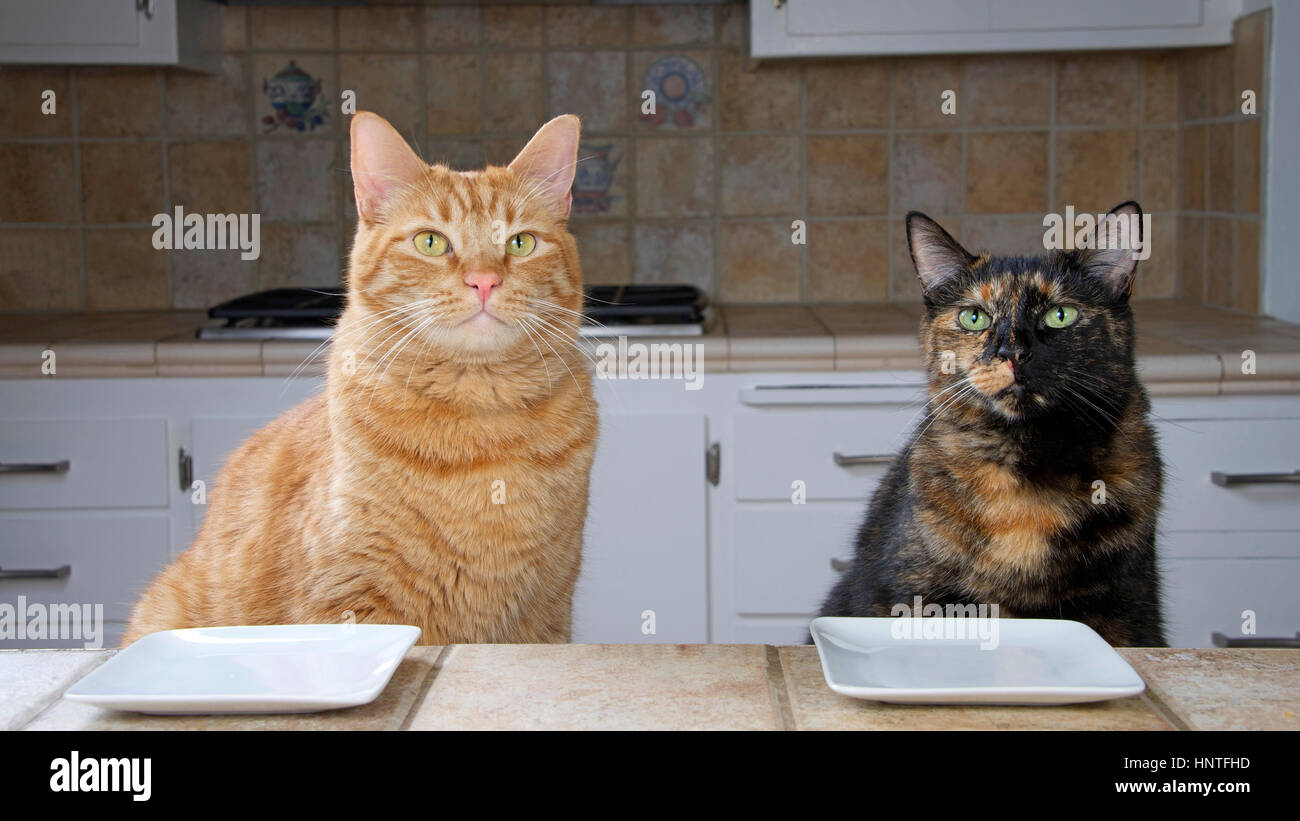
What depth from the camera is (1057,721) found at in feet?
2.19

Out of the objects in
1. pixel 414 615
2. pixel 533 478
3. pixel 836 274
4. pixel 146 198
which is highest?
pixel 146 198

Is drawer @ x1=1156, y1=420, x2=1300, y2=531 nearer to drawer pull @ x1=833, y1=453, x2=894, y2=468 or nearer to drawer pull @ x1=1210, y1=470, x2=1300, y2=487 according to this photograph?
drawer pull @ x1=1210, y1=470, x2=1300, y2=487

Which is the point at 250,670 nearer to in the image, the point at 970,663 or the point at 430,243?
the point at 970,663

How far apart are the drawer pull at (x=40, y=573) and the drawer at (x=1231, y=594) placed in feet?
6.25

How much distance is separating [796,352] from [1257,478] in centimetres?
80

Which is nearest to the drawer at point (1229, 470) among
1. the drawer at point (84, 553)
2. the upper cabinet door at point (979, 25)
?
the upper cabinet door at point (979, 25)

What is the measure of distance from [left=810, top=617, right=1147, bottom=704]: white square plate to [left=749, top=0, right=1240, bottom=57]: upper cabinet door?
1.84m

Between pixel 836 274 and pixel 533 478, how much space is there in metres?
1.72

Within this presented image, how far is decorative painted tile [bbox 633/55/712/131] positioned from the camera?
9.04 feet

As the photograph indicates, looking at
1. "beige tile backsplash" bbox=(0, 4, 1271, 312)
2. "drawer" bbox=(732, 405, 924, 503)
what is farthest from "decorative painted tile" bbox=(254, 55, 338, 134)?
"drawer" bbox=(732, 405, 924, 503)

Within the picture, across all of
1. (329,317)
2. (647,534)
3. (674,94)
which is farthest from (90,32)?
(647,534)

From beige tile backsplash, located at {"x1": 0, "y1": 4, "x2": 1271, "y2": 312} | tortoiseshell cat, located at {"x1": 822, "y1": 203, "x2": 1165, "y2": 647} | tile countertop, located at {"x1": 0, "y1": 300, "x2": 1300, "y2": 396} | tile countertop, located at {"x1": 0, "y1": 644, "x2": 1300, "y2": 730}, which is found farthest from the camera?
beige tile backsplash, located at {"x1": 0, "y1": 4, "x2": 1271, "y2": 312}
